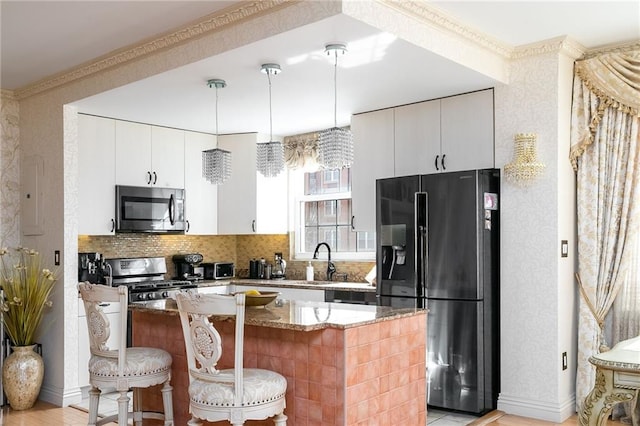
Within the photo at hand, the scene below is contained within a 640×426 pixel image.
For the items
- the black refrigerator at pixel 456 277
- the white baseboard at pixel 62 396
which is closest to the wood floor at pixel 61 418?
the white baseboard at pixel 62 396

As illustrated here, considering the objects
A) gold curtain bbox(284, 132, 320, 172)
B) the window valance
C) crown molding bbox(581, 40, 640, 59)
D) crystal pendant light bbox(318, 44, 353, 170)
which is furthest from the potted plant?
crown molding bbox(581, 40, 640, 59)

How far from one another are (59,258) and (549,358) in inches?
151

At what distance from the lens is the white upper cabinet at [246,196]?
6.29 meters

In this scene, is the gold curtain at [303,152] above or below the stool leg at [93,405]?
above

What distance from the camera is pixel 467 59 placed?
12.9 feet

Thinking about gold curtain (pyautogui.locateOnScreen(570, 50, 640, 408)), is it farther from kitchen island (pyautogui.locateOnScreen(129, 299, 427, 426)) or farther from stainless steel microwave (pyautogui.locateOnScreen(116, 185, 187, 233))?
stainless steel microwave (pyautogui.locateOnScreen(116, 185, 187, 233))

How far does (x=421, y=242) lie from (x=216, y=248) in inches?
122

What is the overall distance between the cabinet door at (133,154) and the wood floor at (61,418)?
6.59 ft

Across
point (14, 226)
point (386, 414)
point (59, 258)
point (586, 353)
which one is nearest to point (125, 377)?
point (386, 414)

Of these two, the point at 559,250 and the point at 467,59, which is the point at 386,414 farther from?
the point at 467,59

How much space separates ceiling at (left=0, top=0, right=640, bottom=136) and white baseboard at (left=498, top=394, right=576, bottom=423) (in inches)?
89.5

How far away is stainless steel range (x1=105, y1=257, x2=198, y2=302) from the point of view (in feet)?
17.9

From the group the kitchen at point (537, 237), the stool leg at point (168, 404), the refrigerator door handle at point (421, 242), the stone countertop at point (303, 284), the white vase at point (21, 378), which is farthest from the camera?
the stone countertop at point (303, 284)

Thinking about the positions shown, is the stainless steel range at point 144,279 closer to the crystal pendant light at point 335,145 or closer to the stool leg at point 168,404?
the stool leg at point 168,404
